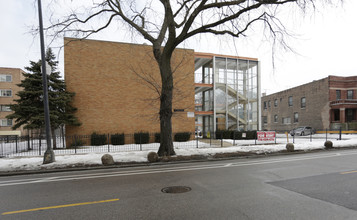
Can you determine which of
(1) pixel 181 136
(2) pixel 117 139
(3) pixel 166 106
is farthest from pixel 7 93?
(3) pixel 166 106

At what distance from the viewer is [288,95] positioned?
3928cm

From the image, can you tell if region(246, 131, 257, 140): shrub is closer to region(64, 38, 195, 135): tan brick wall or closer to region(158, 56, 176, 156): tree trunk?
region(64, 38, 195, 135): tan brick wall

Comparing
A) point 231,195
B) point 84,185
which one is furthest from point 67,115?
point 231,195

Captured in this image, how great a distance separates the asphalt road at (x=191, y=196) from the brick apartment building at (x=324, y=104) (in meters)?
29.2

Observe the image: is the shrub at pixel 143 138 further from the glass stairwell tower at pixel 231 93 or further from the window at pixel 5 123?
the window at pixel 5 123

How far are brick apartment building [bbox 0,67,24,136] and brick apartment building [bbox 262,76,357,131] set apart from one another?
52.1 meters

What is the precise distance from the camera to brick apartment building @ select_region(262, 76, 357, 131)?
2972 cm

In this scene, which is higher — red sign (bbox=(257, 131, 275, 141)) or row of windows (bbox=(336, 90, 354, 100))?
row of windows (bbox=(336, 90, 354, 100))

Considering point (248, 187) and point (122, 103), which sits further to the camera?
point (122, 103)

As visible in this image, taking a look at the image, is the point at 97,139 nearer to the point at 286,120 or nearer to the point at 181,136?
the point at 181,136

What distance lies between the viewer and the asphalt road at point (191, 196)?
3.84 meters

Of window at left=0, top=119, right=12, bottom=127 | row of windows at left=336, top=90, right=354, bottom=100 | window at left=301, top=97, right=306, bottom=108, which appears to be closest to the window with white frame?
window at left=301, top=97, right=306, bottom=108

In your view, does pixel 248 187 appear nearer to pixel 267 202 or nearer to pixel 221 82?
pixel 267 202

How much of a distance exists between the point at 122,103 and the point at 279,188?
16.2m
